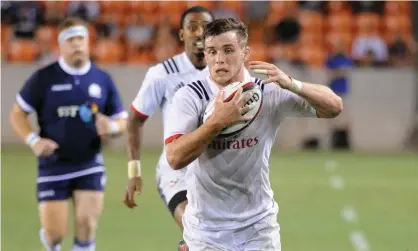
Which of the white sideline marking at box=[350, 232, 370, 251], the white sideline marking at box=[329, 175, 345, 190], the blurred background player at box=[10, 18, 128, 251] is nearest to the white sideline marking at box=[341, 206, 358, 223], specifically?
the white sideline marking at box=[350, 232, 370, 251]

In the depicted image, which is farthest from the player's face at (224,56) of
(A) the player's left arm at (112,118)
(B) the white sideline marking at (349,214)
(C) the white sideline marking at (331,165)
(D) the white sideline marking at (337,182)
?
(C) the white sideline marking at (331,165)

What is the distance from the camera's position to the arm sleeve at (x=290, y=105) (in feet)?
18.7

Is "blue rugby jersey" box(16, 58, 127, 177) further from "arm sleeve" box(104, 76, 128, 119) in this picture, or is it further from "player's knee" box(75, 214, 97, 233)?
"player's knee" box(75, 214, 97, 233)

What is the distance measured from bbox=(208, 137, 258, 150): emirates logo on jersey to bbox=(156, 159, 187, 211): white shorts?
5.32 ft

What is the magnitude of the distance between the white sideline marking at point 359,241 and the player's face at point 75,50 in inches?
165

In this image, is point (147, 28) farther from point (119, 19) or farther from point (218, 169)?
point (218, 169)

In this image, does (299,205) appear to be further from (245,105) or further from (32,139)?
(245,105)

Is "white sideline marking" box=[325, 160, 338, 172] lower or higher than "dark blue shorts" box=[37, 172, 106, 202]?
lower

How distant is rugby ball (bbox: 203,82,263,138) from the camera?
5.35 meters

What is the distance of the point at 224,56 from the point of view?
5562 mm

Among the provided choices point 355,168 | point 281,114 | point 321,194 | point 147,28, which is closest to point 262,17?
point 147,28

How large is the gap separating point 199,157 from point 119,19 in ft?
61.2

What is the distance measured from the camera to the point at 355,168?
1848 cm

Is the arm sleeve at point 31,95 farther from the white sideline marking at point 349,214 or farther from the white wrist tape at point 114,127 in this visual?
the white sideline marking at point 349,214
